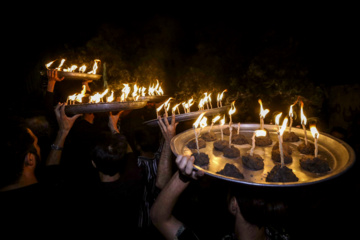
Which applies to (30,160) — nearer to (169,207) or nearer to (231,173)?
(169,207)

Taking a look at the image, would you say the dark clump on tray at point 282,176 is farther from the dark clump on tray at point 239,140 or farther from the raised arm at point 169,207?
the dark clump on tray at point 239,140

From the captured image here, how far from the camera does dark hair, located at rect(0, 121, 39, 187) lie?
8.66 ft

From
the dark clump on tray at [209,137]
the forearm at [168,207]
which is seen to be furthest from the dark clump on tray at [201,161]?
the dark clump on tray at [209,137]

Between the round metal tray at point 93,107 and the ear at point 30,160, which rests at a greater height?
the round metal tray at point 93,107

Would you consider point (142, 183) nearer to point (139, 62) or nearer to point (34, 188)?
point (34, 188)

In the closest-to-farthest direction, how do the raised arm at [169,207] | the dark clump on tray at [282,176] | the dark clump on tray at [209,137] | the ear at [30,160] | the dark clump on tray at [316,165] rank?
the raised arm at [169,207] < the dark clump on tray at [282,176] < the dark clump on tray at [316,165] < the ear at [30,160] < the dark clump on tray at [209,137]

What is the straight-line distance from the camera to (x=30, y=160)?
117 inches

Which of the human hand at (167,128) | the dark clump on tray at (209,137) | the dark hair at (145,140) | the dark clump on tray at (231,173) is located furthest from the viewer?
the dark hair at (145,140)

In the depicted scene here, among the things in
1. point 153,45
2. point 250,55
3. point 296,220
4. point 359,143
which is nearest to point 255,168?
point 296,220

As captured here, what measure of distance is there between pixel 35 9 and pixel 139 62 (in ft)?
21.0

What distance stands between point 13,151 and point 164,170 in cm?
253

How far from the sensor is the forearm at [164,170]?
336 cm

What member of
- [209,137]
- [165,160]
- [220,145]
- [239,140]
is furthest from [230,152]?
[165,160]

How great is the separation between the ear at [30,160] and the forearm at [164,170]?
85.6 inches
